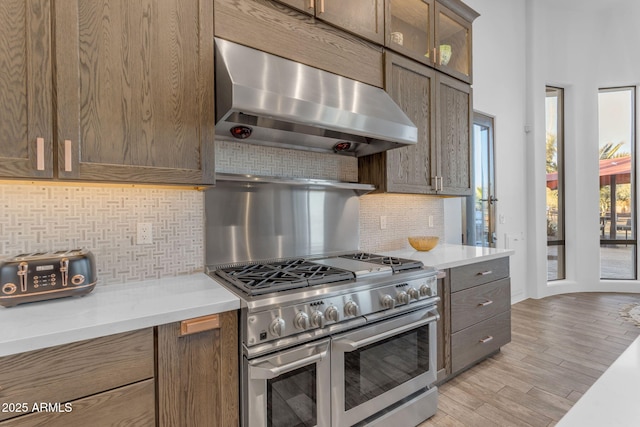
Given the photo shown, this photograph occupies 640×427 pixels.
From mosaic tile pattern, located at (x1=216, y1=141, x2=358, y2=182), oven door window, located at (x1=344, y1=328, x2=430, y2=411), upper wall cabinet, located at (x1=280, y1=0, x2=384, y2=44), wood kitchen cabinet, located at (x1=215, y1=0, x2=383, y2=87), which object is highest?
upper wall cabinet, located at (x1=280, y1=0, x2=384, y2=44)

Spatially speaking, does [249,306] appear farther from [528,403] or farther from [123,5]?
[528,403]

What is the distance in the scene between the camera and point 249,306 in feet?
4.14

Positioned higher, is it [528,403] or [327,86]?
[327,86]

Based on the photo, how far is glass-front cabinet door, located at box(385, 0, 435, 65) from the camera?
225 centimetres

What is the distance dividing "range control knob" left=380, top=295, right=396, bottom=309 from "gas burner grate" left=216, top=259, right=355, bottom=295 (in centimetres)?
21

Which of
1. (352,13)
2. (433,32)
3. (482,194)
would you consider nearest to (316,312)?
(352,13)

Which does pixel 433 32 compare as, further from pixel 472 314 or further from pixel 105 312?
pixel 105 312

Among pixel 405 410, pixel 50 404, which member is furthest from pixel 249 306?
pixel 405 410

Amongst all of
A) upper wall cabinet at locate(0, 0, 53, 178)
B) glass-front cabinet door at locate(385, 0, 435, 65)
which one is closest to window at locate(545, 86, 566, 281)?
glass-front cabinet door at locate(385, 0, 435, 65)

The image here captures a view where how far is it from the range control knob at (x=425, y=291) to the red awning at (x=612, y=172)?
3915 millimetres

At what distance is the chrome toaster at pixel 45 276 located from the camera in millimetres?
1155

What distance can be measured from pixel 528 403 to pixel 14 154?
2980 mm

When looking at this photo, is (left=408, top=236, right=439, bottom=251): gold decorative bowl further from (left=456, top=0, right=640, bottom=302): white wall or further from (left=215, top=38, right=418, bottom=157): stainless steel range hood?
(left=456, top=0, right=640, bottom=302): white wall

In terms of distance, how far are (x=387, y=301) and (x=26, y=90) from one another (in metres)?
1.77
